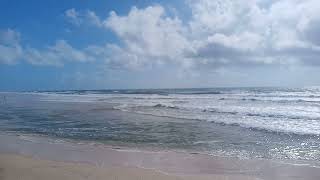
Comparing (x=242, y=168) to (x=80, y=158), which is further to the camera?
(x=80, y=158)

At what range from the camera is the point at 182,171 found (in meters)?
8.06

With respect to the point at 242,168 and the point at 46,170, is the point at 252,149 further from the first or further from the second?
the point at 46,170

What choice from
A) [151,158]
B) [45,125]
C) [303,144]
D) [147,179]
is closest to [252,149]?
[303,144]

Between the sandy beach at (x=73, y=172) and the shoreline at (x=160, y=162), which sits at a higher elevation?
the sandy beach at (x=73, y=172)

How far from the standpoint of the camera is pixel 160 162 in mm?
8969

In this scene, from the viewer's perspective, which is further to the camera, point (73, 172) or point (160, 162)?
point (160, 162)

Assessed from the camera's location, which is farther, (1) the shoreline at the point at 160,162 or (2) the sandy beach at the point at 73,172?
(1) the shoreline at the point at 160,162

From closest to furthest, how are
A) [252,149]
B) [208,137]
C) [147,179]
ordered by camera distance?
[147,179]
[252,149]
[208,137]

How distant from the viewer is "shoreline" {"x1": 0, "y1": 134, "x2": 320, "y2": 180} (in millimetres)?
7867

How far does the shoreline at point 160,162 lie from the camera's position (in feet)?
25.8

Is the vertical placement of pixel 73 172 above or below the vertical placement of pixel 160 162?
above

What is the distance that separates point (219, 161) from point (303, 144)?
149 inches

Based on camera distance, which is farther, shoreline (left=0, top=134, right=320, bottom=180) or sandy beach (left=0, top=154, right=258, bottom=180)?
shoreline (left=0, top=134, right=320, bottom=180)

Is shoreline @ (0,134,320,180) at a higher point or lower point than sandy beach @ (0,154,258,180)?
lower
